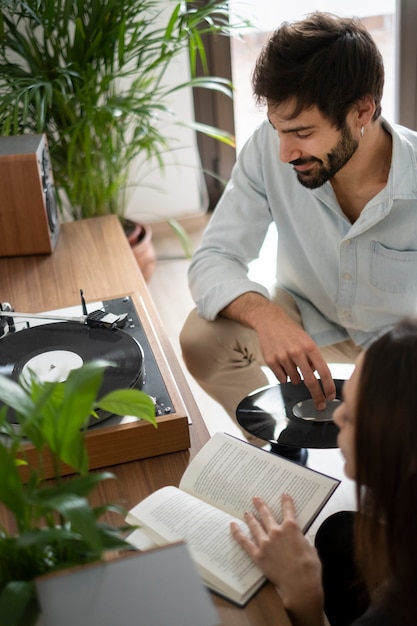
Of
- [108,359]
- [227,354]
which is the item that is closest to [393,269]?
[227,354]

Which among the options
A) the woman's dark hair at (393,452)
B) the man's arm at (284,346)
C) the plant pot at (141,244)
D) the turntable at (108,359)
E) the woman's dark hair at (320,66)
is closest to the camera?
the woman's dark hair at (393,452)

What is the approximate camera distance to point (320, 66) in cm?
152

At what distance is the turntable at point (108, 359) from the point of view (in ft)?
3.78

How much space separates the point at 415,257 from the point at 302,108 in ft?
1.35

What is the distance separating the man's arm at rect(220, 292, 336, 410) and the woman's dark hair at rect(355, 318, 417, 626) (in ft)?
1.42

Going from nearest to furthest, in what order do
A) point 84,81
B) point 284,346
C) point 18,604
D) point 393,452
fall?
point 18,604 → point 393,452 → point 284,346 → point 84,81

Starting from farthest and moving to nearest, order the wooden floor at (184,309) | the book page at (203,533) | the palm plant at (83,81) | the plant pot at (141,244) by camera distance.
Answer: the plant pot at (141,244) → the palm plant at (83,81) → the wooden floor at (184,309) → the book page at (203,533)

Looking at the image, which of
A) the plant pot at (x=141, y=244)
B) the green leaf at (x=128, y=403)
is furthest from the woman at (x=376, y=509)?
the plant pot at (x=141, y=244)

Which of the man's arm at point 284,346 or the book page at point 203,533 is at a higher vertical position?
the book page at point 203,533

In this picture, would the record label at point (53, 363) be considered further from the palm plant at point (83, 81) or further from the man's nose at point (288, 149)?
the palm plant at point (83, 81)

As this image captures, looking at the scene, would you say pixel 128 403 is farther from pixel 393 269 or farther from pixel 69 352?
pixel 393 269

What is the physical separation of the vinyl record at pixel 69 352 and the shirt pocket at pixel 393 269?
65 centimetres

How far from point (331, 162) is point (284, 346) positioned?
1.35 ft

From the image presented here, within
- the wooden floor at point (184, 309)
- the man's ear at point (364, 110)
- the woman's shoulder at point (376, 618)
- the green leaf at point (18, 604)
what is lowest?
the wooden floor at point (184, 309)
